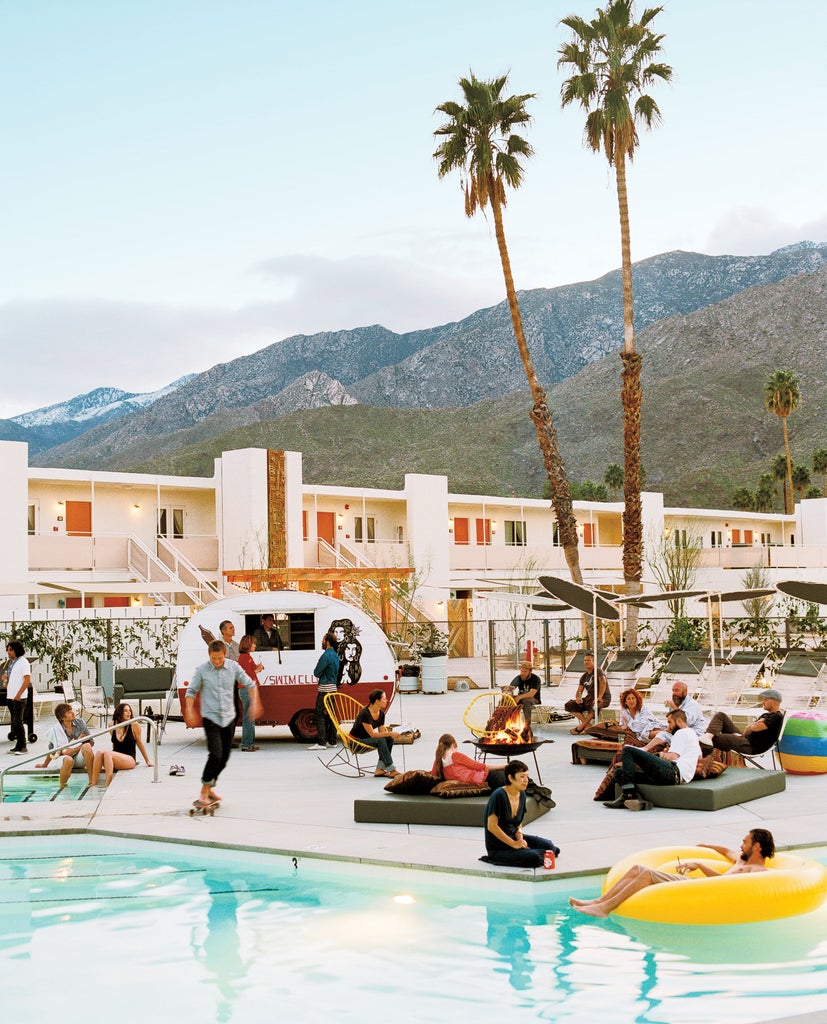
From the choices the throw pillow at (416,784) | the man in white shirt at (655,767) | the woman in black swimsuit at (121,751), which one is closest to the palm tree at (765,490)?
the woman in black swimsuit at (121,751)

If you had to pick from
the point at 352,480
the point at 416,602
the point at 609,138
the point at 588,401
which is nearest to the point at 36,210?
the point at 416,602

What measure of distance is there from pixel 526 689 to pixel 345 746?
364cm

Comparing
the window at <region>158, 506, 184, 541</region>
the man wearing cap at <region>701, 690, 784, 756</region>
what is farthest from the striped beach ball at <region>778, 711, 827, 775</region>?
the window at <region>158, 506, 184, 541</region>

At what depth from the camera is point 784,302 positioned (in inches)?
6575

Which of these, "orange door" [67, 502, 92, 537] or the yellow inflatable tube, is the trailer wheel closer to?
the yellow inflatable tube

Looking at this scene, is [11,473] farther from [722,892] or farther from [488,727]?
[722,892]

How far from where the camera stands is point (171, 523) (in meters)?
37.9

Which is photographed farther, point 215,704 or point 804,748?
point 804,748

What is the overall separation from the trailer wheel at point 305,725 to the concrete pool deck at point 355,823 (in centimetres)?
185

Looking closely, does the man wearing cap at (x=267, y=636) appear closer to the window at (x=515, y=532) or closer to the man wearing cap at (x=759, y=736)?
the man wearing cap at (x=759, y=736)

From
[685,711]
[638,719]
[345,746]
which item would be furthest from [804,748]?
[345,746]

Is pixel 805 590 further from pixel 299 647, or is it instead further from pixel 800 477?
pixel 800 477

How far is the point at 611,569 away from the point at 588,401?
105 m

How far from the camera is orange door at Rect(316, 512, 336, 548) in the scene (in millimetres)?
41719
